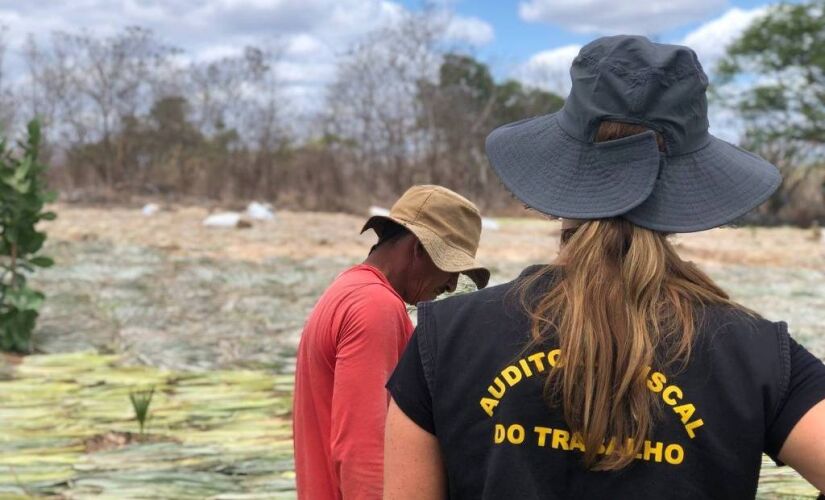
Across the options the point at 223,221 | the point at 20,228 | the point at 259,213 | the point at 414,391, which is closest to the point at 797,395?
the point at 414,391

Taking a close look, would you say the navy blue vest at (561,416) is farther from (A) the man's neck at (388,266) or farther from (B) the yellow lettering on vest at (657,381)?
(A) the man's neck at (388,266)

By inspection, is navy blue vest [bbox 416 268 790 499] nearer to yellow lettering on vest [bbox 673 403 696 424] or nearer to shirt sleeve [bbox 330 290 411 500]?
yellow lettering on vest [bbox 673 403 696 424]

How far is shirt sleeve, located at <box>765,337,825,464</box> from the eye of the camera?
4.25 feet

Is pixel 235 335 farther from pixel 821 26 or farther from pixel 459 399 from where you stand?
pixel 821 26

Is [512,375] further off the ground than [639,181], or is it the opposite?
[639,181]

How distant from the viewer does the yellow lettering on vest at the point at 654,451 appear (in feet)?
4.27

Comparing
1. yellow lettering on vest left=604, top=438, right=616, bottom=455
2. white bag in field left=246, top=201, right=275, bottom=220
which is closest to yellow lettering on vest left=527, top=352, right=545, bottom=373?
yellow lettering on vest left=604, top=438, right=616, bottom=455

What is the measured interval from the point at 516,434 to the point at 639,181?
1.27ft

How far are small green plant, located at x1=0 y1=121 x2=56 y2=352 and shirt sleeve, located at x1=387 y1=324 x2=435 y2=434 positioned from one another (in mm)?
6904

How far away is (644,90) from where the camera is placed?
137cm

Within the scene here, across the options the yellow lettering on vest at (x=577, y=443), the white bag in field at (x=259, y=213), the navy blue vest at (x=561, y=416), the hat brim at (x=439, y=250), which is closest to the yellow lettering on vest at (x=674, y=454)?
the navy blue vest at (x=561, y=416)

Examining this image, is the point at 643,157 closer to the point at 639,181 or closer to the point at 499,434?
the point at 639,181

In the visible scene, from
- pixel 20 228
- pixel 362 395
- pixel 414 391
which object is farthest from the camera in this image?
pixel 20 228

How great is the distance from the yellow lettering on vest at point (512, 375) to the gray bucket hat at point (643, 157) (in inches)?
8.9
